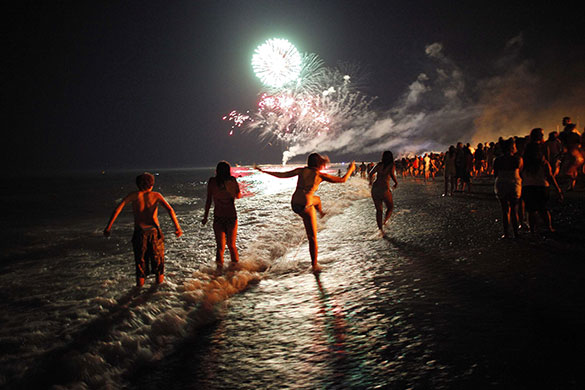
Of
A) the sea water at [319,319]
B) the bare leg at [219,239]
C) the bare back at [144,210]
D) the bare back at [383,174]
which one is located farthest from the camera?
the bare back at [383,174]

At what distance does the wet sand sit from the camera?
2.63 m

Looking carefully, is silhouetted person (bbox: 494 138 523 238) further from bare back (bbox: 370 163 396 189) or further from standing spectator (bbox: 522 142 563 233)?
bare back (bbox: 370 163 396 189)

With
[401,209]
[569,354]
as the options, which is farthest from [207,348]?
[401,209]

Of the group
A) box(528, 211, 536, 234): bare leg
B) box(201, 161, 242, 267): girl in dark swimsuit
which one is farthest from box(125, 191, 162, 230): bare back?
box(528, 211, 536, 234): bare leg

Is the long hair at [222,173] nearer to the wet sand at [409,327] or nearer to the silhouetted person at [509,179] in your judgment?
the wet sand at [409,327]

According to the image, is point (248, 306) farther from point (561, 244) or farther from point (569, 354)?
point (561, 244)

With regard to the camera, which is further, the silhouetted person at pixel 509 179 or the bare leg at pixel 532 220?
the bare leg at pixel 532 220

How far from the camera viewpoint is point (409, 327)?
3.38m

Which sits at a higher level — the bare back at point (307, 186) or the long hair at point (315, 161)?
the long hair at point (315, 161)

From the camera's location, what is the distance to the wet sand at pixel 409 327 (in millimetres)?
2627

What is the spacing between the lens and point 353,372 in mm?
2723

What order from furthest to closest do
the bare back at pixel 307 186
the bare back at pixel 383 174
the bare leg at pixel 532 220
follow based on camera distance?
the bare back at pixel 383 174, the bare leg at pixel 532 220, the bare back at pixel 307 186

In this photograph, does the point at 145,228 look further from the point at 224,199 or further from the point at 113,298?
the point at 224,199

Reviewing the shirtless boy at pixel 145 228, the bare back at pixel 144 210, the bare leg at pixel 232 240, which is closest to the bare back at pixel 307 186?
the bare leg at pixel 232 240
